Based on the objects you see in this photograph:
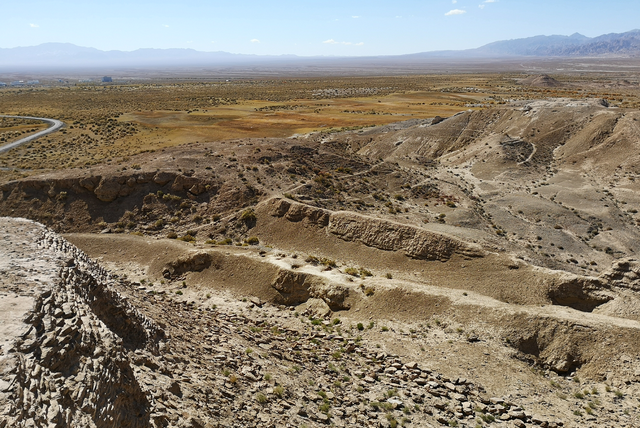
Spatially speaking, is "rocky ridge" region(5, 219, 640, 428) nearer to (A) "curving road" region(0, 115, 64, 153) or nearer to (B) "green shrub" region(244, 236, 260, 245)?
(B) "green shrub" region(244, 236, 260, 245)

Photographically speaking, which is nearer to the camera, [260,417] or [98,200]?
[260,417]

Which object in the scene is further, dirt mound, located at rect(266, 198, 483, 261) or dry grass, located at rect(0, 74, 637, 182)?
dry grass, located at rect(0, 74, 637, 182)

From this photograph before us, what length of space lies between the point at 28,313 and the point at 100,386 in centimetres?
284

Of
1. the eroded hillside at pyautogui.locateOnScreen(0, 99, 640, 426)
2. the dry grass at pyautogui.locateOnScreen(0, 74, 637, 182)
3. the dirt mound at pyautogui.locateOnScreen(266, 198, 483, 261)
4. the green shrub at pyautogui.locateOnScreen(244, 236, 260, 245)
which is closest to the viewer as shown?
the eroded hillside at pyautogui.locateOnScreen(0, 99, 640, 426)

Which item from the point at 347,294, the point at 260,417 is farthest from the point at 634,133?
the point at 260,417

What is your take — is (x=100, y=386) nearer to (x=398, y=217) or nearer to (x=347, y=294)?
(x=347, y=294)

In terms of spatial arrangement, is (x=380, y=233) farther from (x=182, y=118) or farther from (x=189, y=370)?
(x=182, y=118)

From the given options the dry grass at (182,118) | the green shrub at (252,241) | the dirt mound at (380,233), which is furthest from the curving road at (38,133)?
the dirt mound at (380,233)

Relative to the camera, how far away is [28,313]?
35.5 feet

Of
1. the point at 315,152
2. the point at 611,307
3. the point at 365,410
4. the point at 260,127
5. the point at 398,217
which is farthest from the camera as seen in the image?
the point at 260,127

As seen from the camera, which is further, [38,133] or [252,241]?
[38,133]

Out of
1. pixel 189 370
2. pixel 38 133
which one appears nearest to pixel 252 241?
pixel 189 370

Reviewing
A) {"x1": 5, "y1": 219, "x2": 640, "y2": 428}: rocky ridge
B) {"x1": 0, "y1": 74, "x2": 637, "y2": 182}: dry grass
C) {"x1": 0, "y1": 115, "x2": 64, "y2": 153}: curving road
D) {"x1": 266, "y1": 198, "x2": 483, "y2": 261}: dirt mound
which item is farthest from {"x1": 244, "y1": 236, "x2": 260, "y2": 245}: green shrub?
{"x1": 0, "y1": 115, "x2": 64, "y2": 153}: curving road

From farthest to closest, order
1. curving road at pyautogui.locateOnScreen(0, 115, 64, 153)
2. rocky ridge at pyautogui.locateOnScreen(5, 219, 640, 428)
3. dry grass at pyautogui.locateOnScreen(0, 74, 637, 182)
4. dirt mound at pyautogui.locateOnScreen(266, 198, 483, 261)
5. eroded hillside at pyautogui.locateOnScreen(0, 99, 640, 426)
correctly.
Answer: curving road at pyautogui.locateOnScreen(0, 115, 64, 153), dry grass at pyautogui.locateOnScreen(0, 74, 637, 182), dirt mound at pyautogui.locateOnScreen(266, 198, 483, 261), eroded hillside at pyautogui.locateOnScreen(0, 99, 640, 426), rocky ridge at pyautogui.locateOnScreen(5, 219, 640, 428)
